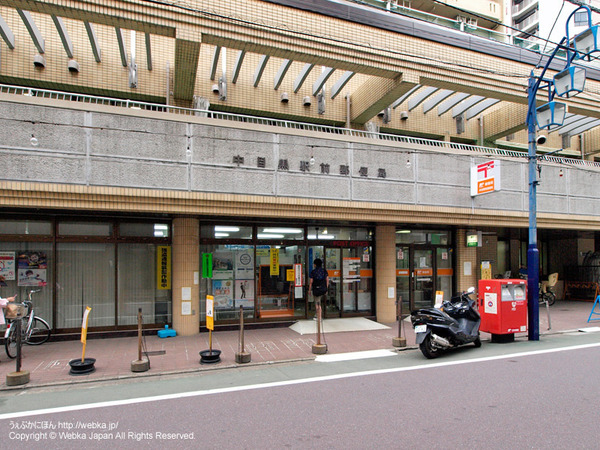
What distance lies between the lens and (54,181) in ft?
28.1

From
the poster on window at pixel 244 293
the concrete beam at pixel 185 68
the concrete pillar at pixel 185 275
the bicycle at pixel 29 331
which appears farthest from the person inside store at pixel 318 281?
the bicycle at pixel 29 331

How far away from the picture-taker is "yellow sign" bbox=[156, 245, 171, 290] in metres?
10.9

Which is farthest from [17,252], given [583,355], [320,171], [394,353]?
[583,355]

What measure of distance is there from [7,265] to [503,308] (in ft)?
40.5

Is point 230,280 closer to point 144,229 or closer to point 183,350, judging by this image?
point 144,229

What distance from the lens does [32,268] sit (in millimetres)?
9875

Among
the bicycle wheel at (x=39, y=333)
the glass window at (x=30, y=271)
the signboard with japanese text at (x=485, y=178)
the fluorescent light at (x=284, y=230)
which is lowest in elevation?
the bicycle wheel at (x=39, y=333)

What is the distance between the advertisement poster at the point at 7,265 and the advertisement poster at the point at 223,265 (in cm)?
491

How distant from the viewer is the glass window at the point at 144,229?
420 inches

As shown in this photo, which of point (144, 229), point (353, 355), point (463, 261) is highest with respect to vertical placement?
point (144, 229)

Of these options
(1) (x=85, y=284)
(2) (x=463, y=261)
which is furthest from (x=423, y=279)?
(1) (x=85, y=284)

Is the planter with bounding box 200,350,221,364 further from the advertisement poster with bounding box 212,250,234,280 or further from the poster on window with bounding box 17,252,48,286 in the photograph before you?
the poster on window with bounding box 17,252,48,286

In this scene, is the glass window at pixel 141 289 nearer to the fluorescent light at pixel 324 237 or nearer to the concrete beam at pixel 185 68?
the fluorescent light at pixel 324 237

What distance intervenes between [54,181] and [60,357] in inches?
149
